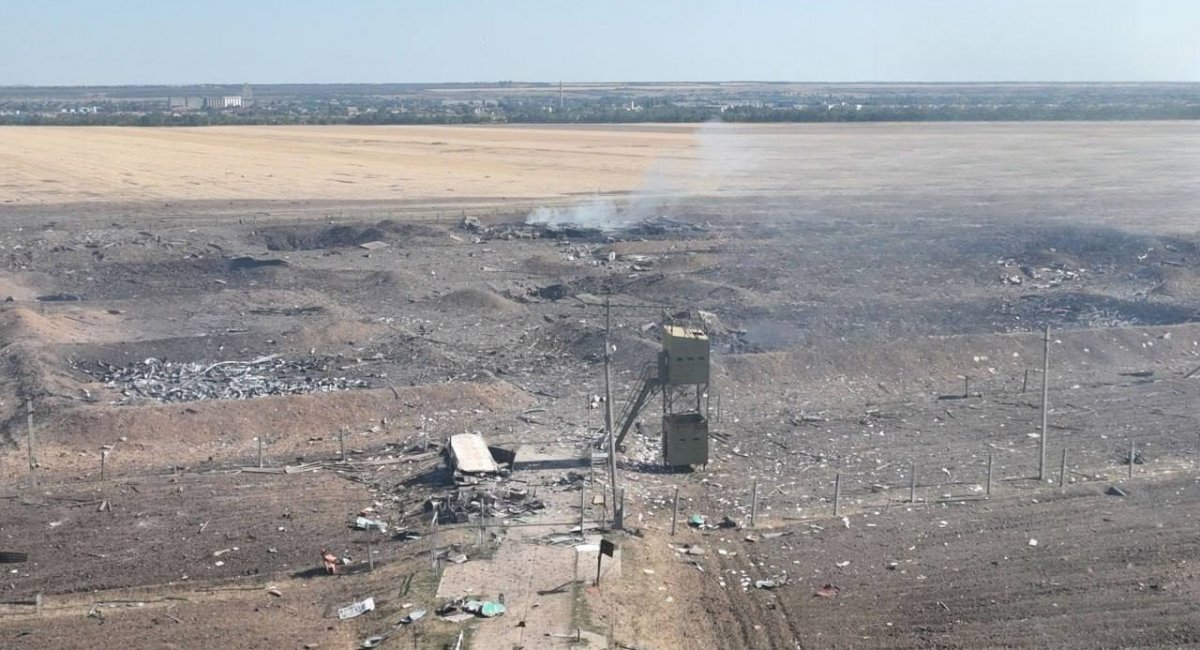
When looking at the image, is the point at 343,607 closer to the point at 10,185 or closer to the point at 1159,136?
the point at 10,185

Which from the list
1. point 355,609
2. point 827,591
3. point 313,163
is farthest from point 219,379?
point 313,163

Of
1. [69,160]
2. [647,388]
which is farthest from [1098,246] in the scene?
[69,160]

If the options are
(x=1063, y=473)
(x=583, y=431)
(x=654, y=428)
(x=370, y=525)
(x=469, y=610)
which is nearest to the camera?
(x=469, y=610)

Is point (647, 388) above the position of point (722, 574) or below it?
above

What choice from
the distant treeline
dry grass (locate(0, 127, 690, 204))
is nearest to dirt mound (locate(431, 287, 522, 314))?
dry grass (locate(0, 127, 690, 204))

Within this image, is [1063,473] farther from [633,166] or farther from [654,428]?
[633,166]

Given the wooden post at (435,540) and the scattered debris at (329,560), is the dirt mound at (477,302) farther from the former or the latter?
the scattered debris at (329,560)
